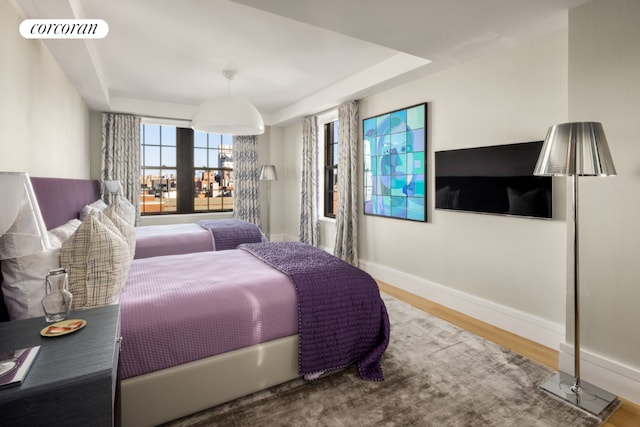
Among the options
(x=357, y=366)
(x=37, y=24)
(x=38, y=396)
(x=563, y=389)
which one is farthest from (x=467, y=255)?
(x=37, y=24)

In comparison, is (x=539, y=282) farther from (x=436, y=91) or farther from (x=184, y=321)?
(x=184, y=321)

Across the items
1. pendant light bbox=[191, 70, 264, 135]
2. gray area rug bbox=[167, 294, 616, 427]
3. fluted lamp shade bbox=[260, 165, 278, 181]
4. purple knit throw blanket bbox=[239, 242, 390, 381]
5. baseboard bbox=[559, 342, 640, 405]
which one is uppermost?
pendant light bbox=[191, 70, 264, 135]

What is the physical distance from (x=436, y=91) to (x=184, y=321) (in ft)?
10.5

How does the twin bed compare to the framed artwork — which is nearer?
the twin bed

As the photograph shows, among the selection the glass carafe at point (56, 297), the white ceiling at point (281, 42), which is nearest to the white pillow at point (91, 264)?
the glass carafe at point (56, 297)

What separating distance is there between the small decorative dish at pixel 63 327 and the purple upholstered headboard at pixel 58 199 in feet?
1.39

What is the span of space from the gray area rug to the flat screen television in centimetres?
117

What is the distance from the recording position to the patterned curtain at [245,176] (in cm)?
650

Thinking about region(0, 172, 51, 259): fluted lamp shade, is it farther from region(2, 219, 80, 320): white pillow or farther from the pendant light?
the pendant light

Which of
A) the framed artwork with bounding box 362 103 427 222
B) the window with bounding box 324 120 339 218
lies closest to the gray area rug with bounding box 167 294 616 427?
the framed artwork with bounding box 362 103 427 222

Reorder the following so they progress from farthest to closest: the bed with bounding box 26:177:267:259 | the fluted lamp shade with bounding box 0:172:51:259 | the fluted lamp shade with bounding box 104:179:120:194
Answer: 1. the fluted lamp shade with bounding box 104:179:120:194
2. the bed with bounding box 26:177:267:259
3. the fluted lamp shade with bounding box 0:172:51:259

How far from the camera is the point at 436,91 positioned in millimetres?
3596

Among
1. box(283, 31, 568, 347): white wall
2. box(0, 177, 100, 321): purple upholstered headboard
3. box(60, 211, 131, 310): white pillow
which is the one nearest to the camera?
box(60, 211, 131, 310): white pillow

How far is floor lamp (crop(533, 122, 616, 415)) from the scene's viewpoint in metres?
1.81
